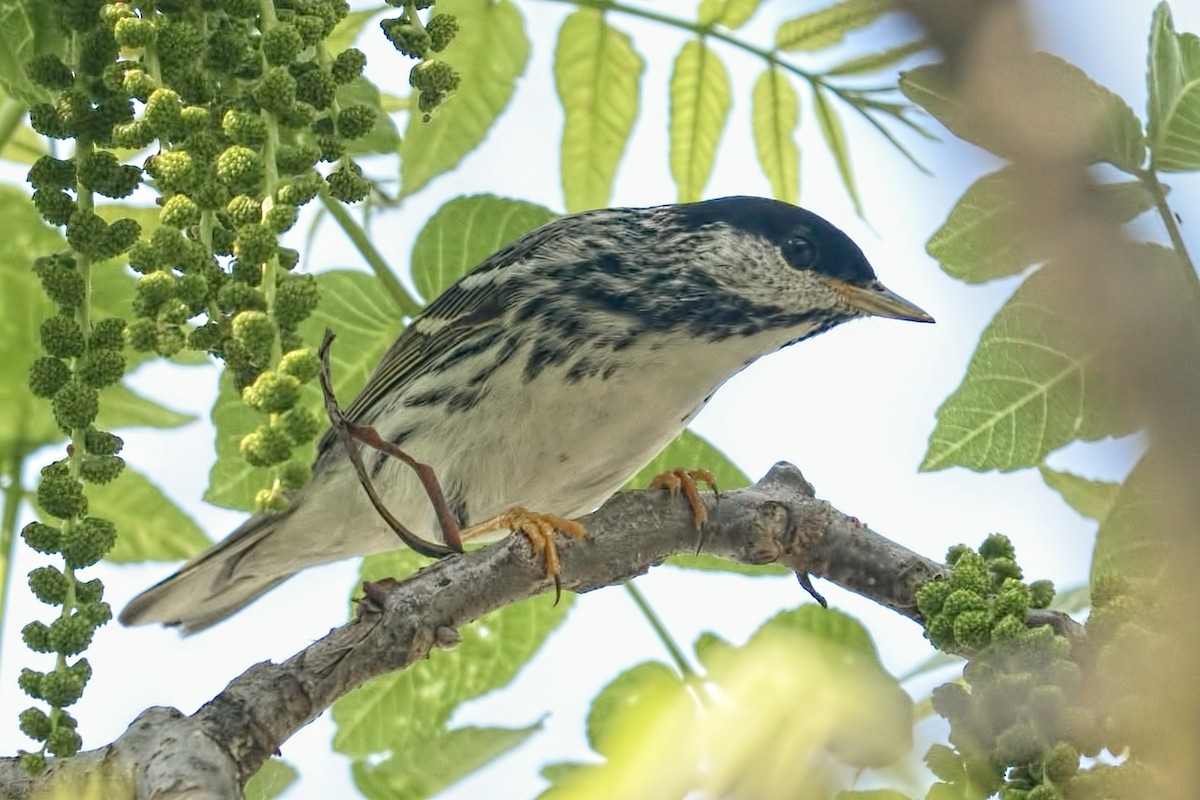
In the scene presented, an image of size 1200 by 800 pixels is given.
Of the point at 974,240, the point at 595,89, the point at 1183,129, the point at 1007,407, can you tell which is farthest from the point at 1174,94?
the point at 595,89

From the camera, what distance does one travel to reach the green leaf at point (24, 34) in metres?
1.82

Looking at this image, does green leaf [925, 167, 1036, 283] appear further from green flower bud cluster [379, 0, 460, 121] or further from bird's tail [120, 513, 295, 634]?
bird's tail [120, 513, 295, 634]

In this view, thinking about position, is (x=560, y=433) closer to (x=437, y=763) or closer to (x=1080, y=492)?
(x=437, y=763)

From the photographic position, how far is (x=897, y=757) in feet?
4.36

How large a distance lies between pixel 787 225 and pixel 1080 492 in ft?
4.83

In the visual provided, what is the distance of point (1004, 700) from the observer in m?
1.50

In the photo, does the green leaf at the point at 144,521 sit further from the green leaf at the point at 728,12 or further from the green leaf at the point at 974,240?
the green leaf at the point at 974,240

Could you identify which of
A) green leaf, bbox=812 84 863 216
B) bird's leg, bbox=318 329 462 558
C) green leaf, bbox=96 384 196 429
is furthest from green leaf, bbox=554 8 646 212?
bird's leg, bbox=318 329 462 558

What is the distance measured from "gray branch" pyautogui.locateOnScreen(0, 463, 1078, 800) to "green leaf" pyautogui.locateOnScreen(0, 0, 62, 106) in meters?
0.82

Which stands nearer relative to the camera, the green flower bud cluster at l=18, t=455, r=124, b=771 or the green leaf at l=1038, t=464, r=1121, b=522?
the green flower bud cluster at l=18, t=455, r=124, b=771

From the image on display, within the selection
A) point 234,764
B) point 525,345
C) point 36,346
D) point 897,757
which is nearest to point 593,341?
point 525,345

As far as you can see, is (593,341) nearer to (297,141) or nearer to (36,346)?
(36,346)

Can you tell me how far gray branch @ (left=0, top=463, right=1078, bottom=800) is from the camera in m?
1.65

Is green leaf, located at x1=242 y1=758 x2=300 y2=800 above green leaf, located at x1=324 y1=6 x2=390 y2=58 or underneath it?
underneath
